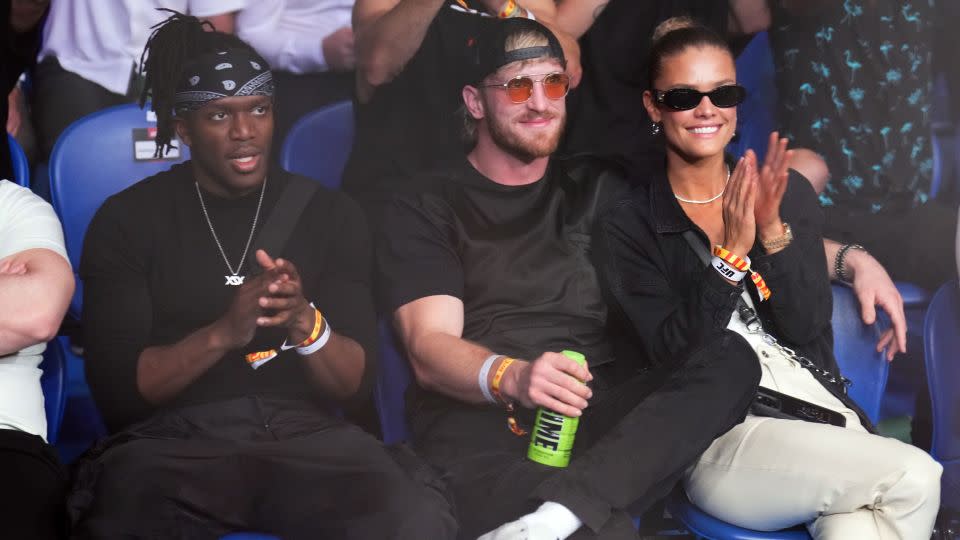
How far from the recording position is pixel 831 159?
3.12 metres

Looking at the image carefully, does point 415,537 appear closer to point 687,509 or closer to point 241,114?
point 687,509

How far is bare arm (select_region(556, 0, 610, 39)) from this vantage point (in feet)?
9.78

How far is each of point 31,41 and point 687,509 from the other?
6.39ft

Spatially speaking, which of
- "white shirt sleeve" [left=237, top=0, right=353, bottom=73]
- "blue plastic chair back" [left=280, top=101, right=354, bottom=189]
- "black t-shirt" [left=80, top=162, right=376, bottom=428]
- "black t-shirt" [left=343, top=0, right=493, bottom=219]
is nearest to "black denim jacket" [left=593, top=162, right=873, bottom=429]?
"black t-shirt" [left=343, top=0, right=493, bottom=219]

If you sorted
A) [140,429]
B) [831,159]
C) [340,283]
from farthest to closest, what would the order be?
[831,159] → [340,283] → [140,429]

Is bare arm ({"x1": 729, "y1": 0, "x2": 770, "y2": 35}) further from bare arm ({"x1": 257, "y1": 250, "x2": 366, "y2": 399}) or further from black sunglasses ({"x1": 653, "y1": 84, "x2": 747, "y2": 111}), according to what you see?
bare arm ({"x1": 257, "y1": 250, "x2": 366, "y2": 399})

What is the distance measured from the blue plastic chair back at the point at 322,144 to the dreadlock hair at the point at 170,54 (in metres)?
0.25

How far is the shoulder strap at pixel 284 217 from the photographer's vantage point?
8.60ft

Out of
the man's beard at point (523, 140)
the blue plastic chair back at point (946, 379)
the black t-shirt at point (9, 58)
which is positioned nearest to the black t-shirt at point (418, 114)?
the man's beard at point (523, 140)

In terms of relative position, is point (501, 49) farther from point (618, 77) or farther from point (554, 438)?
point (554, 438)

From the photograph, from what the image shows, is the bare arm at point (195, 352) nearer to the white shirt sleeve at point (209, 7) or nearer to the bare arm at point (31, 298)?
the bare arm at point (31, 298)

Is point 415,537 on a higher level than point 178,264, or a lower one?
lower

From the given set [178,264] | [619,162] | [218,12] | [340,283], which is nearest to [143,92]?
[218,12]

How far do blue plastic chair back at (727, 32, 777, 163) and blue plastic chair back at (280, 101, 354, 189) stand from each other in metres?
1.06
